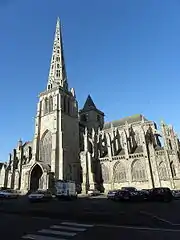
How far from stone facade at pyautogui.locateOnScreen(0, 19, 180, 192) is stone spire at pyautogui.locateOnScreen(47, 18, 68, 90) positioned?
0.87ft

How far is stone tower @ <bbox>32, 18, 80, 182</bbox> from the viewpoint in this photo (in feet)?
133

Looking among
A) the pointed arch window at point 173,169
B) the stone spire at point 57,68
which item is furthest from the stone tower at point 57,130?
the pointed arch window at point 173,169

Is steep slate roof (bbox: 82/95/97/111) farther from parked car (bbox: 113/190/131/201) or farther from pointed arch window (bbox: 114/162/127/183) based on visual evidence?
parked car (bbox: 113/190/131/201)

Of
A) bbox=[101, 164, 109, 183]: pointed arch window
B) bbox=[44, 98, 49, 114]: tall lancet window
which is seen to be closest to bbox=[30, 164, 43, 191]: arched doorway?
bbox=[101, 164, 109, 183]: pointed arch window

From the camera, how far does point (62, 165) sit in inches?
1548

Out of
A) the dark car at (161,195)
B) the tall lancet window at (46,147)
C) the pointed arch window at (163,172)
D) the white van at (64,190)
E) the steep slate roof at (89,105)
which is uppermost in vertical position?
the steep slate roof at (89,105)

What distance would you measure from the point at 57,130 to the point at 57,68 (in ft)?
65.4

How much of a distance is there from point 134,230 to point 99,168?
36793mm

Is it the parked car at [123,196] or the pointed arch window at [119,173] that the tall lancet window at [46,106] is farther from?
the parked car at [123,196]

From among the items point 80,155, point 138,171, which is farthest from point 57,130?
point 138,171

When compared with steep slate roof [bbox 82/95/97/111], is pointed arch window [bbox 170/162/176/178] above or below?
below

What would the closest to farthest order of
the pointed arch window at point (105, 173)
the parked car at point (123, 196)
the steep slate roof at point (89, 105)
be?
the parked car at point (123, 196)
the pointed arch window at point (105, 173)
the steep slate roof at point (89, 105)

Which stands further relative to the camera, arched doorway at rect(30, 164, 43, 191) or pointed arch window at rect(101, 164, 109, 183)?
pointed arch window at rect(101, 164, 109, 183)

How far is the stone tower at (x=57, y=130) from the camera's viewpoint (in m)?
40.7
